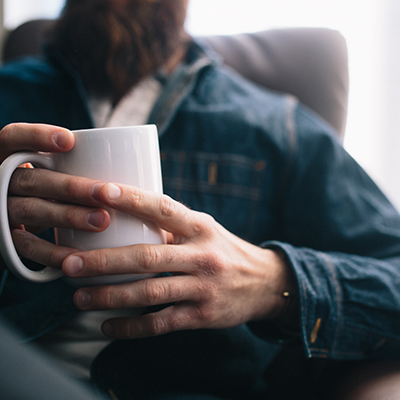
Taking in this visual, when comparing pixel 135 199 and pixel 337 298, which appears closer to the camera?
pixel 135 199

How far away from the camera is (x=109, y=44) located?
70 cm

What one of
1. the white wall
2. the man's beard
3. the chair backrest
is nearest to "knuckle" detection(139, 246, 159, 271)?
the man's beard

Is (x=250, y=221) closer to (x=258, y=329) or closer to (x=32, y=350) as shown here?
(x=258, y=329)

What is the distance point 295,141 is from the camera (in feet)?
1.97

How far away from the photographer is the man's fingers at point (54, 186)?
260mm

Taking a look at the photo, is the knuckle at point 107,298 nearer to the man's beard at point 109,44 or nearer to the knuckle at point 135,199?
the knuckle at point 135,199

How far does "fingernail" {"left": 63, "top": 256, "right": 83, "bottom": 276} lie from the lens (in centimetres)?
27

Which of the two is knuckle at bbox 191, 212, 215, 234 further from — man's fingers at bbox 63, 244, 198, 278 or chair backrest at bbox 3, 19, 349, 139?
chair backrest at bbox 3, 19, 349, 139

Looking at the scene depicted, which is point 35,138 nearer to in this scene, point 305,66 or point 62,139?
point 62,139

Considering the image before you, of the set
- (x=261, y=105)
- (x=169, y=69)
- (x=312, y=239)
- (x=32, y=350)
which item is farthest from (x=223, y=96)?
(x=32, y=350)

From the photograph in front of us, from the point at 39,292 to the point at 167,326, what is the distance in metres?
0.27

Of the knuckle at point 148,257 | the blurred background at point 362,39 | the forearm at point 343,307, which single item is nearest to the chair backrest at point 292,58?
the blurred background at point 362,39

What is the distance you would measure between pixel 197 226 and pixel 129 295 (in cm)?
8

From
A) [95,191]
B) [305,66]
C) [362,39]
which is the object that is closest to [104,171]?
[95,191]
